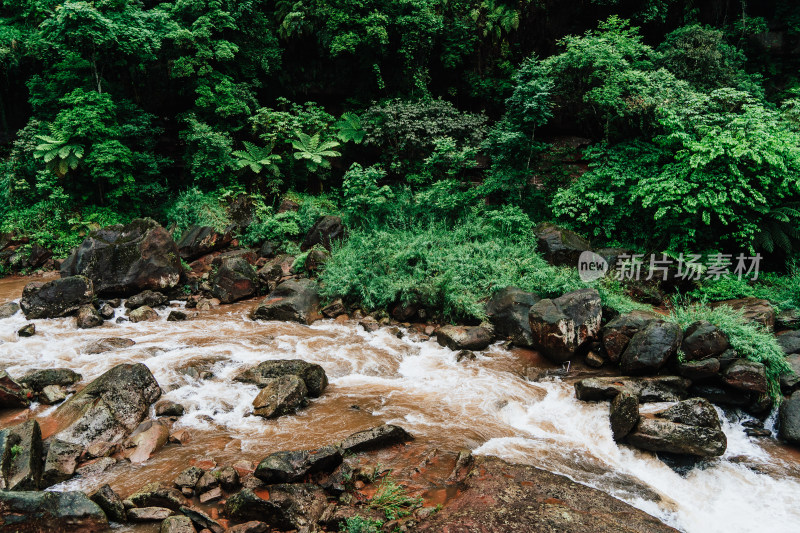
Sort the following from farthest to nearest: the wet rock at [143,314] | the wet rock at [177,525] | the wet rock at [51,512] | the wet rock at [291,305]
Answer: the wet rock at [291,305], the wet rock at [143,314], the wet rock at [177,525], the wet rock at [51,512]

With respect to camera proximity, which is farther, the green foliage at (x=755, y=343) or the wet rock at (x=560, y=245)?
the wet rock at (x=560, y=245)

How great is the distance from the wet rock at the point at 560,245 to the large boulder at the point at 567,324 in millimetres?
2356

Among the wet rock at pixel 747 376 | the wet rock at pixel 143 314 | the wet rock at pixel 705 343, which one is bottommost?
the wet rock at pixel 143 314

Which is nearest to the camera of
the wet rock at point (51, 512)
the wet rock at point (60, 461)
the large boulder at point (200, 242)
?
the wet rock at point (51, 512)

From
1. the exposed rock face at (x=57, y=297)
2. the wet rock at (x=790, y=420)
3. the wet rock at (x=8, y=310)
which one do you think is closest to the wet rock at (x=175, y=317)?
the exposed rock face at (x=57, y=297)

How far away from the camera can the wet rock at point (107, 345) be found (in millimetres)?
7991

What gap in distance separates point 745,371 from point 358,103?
1528cm

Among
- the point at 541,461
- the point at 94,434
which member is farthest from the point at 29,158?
the point at 541,461

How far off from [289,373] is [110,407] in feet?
8.16

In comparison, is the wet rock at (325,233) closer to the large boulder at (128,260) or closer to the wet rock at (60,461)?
the large boulder at (128,260)

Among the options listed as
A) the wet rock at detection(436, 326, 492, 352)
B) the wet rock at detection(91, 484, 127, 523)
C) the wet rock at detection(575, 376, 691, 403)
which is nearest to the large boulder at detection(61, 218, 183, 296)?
the wet rock at detection(436, 326, 492, 352)

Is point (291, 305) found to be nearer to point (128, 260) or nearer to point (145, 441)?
point (128, 260)

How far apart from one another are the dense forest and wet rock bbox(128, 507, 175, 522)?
258 inches

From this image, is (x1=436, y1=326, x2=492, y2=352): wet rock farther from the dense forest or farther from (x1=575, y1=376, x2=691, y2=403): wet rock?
(x1=575, y1=376, x2=691, y2=403): wet rock
